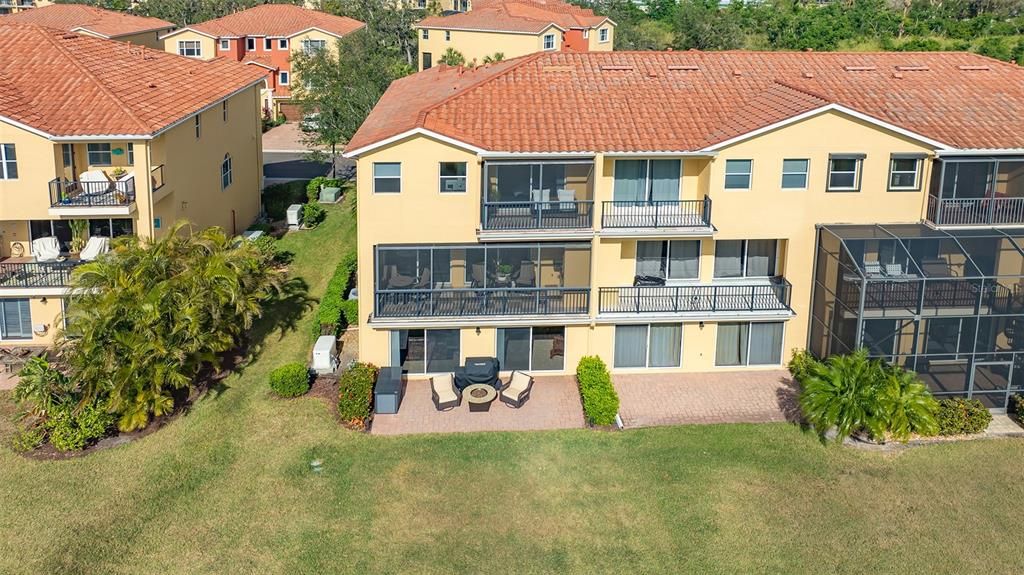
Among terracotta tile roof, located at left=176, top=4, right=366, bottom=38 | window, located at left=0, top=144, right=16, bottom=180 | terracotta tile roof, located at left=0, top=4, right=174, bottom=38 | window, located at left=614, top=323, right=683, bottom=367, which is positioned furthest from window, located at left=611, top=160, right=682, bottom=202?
terracotta tile roof, located at left=176, top=4, right=366, bottom=38

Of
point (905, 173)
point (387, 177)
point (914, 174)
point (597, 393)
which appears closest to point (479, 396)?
point (597, 393)

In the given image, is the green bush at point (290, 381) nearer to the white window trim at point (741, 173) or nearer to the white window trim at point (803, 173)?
the white window trim at point (741, 173)

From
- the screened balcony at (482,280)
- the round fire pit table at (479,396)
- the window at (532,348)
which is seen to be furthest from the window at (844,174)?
the round fire pit table at (479,396)

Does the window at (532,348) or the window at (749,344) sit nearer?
the window at (532,348)

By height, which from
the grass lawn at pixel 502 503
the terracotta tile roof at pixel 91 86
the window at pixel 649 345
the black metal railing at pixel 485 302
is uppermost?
the terracotta tile roof at pixel 91 86

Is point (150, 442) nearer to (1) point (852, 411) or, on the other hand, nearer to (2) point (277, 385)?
(2) point (277, 385)
